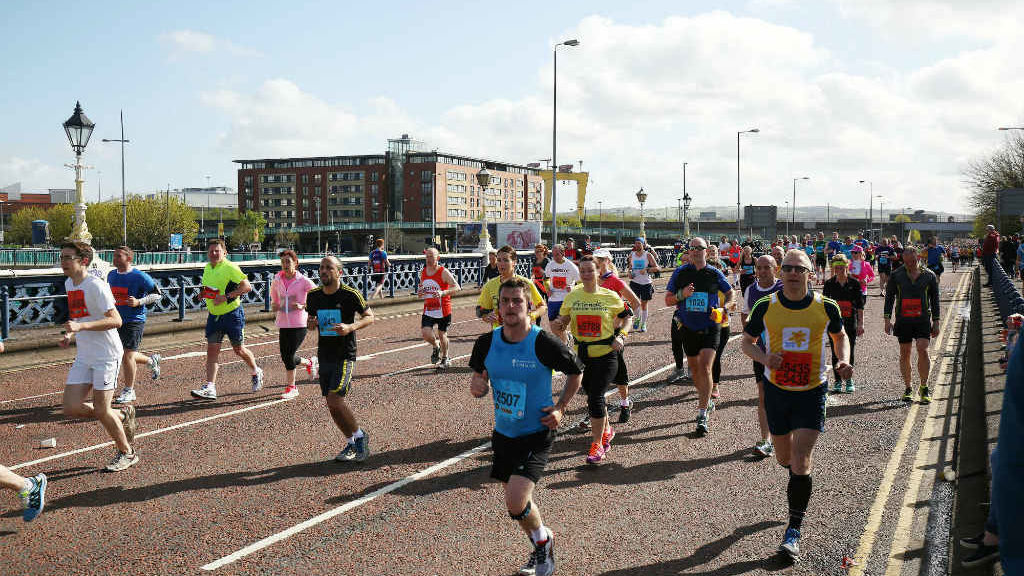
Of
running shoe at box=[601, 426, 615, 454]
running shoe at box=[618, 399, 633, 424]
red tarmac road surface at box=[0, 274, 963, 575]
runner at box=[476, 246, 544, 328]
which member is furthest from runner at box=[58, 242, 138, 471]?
running shoe at box=[618, 399, 633, 424]

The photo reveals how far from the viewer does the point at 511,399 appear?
15.1ft

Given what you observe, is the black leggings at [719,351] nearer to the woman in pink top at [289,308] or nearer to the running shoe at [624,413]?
the running shoe at [624,413]

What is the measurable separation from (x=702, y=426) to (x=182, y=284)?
41.5 feet

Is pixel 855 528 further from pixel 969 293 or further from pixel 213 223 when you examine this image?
pixel 213 223

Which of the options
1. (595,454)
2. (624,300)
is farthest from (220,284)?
(595,454)

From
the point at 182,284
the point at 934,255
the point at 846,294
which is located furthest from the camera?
the point at 934,255

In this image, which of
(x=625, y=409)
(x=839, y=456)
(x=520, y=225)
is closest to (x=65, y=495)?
(x=625, y=409)

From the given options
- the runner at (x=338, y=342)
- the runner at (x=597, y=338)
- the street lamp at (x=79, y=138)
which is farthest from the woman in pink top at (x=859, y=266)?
the street lamp at (x=79, y=138)

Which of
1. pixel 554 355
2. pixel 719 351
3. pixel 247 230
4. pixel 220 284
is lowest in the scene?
pixel 719 351

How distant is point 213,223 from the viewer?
152 m

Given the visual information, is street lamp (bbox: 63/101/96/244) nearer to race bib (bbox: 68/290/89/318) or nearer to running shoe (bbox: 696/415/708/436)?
race bib (bbox: 68/290/89/318)

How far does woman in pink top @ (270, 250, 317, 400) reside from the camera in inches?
391

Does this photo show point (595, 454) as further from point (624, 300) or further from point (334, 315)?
point (334, 315)

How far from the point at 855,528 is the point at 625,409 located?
3.56 m
